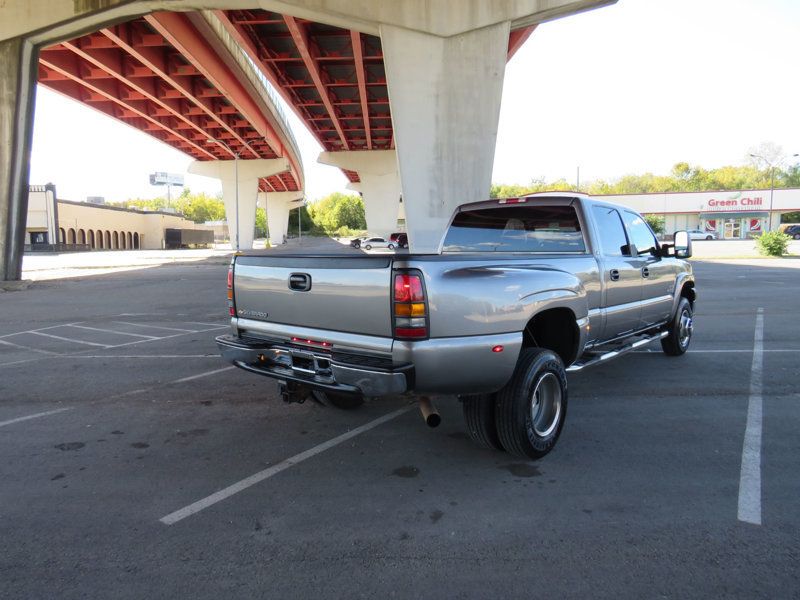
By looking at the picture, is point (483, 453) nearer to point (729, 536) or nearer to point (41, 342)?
point (729, 536)

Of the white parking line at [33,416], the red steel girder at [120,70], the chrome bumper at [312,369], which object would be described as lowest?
the white parking line at [33,416]

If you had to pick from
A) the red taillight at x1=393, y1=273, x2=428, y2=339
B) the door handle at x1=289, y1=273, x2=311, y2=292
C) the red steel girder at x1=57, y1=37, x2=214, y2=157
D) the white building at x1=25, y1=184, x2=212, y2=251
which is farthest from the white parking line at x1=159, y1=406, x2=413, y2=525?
the white building at x1=25, y1=184, x2=212, y2=251

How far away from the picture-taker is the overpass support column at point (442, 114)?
16312mm

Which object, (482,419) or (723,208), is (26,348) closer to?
(482,419)

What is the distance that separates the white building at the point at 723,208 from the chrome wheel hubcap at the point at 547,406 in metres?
72.2

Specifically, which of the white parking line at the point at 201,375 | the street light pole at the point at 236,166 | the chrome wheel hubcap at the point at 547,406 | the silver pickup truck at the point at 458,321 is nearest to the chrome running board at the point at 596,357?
the silver pickup truck at the point at 458,321

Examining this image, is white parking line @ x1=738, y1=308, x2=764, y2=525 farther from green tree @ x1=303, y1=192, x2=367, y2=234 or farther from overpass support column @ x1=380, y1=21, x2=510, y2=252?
green tree @ x1=303, y1=192, x2=367, y2=234

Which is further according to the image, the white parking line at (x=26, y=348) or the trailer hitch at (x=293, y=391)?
the white parking line at (x=26, y=348)

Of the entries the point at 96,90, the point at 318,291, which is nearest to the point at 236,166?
the point at 96,90

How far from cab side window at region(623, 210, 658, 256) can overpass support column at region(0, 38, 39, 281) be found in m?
21.2

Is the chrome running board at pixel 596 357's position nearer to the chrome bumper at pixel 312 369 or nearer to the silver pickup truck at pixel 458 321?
the silver pickup truck at pixel 458 321

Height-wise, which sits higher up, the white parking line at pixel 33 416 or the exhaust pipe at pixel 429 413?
the exhaust pipe at pixel 429 413

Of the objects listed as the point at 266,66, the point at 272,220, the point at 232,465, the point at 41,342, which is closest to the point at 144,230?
the point at 272,220

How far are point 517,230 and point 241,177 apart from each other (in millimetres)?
55748
